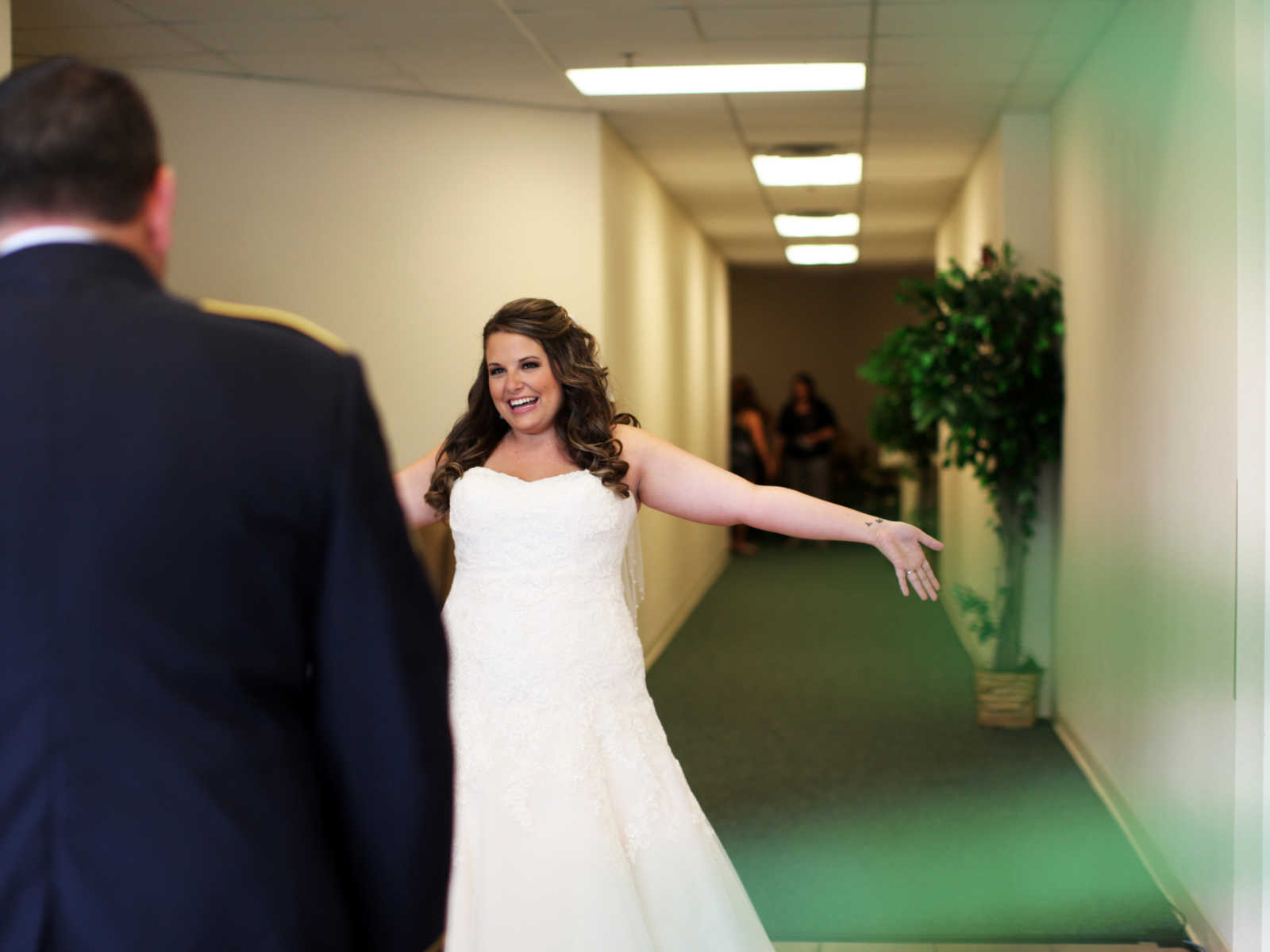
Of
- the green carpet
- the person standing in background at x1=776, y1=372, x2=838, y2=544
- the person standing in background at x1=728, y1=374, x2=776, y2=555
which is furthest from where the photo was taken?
the person standing in background at x1=776, y1=372, x2=838, y2=544

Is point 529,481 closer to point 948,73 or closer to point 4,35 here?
point 4,35

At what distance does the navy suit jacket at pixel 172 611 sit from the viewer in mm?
1068

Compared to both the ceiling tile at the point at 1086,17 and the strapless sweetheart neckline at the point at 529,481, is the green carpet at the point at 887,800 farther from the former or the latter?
the ceiling tile at the point at 1086,17

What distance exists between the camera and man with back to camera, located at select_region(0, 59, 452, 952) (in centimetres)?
107

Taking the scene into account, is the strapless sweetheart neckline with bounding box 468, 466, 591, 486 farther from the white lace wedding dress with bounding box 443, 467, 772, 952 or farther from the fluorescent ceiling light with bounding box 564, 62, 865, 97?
the fluorescent ceiling light with bounding box 564, 62, 865, 97

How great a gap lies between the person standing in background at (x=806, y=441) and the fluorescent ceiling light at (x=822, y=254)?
124 cm

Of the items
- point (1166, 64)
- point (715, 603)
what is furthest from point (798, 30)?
point (715, 603)

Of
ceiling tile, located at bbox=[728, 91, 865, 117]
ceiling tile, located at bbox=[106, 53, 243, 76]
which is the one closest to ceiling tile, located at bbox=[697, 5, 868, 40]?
ceiling tile, located at bbox=[728, 91, 865, 117]

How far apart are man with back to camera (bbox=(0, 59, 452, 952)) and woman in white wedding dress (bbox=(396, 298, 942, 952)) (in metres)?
1.65

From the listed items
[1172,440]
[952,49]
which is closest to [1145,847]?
[1172,440]

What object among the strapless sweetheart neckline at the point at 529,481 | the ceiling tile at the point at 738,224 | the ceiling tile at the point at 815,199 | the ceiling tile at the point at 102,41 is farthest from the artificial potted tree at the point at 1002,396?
the ceiling tile at the point at 738,224

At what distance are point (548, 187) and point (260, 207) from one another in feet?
4.19

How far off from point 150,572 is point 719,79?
4934mm

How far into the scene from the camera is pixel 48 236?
110cm
